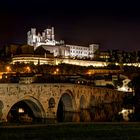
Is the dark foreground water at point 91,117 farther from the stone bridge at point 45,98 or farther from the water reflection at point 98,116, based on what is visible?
the stone bridge at point 45,98

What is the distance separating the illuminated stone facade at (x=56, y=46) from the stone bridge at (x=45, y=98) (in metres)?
99.5

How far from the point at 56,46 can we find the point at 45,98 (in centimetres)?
12173

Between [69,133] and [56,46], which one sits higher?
[56,46]

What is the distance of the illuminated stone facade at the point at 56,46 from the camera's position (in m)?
158

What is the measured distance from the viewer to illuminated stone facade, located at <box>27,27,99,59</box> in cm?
15819

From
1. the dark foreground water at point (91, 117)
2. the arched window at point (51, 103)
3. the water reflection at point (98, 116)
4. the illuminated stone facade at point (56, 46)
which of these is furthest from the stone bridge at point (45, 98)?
the illuminated stone facade at point (56, 46)

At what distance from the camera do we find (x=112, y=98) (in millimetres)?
64938

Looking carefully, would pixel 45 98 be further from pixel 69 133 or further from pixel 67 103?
pixel 69 133

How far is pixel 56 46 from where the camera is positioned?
16075 cm

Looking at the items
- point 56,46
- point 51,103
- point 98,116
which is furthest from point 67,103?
point 56,46

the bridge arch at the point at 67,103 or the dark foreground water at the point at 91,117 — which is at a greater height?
the bridge arch at the point at 67,103

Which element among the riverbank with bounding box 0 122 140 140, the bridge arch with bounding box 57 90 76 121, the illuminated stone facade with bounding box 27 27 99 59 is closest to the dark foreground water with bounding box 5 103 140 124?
the bridge arch with bounding box 57 90 76 121

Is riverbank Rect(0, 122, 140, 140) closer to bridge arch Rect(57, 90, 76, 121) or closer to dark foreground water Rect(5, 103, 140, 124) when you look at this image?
dark foreground water Rect(5, 103, 140, 124)

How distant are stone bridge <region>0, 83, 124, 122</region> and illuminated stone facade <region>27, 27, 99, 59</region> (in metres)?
99.5
